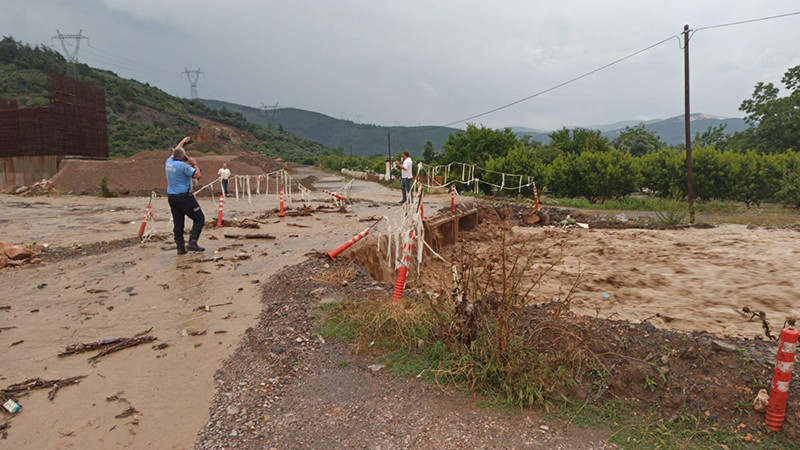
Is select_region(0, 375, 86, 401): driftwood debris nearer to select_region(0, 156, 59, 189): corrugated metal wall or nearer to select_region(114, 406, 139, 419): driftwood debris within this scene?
select_region(114, 406, 139, 419): driftwood debris

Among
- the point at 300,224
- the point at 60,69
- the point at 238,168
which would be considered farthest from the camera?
the point at 60,69

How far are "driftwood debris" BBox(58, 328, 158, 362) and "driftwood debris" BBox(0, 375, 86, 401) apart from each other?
0.40m

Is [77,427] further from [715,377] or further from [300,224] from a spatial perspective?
[300,224]

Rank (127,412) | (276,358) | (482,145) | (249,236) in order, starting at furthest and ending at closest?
(482,145) → (249,236) → (276,358) → (127,412)

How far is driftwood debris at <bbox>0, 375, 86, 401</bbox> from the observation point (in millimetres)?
3629

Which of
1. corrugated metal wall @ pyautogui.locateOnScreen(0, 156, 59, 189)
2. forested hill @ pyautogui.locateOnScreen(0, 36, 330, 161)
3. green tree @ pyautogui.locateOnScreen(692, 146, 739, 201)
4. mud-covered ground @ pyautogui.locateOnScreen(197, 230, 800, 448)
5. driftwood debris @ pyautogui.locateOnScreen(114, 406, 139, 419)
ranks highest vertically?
forested hill @ pyautogui.locateOnScreen(0, 36, 330, 161)

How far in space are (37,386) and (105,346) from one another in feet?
2.48

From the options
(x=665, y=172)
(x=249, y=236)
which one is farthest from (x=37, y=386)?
(x=665, y=172)

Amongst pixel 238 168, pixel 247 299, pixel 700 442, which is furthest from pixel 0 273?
pixel 238 168

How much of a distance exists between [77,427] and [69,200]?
79.7ft

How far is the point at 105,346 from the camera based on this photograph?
14.7ft

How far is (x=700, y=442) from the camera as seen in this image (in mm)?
2846

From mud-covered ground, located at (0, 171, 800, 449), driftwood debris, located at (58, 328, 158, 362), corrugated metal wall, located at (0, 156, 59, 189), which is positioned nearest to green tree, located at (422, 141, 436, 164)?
corrugated metal wall, located at (0, 156, 59, 189)

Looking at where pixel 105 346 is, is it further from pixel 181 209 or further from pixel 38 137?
pixel 38 137
